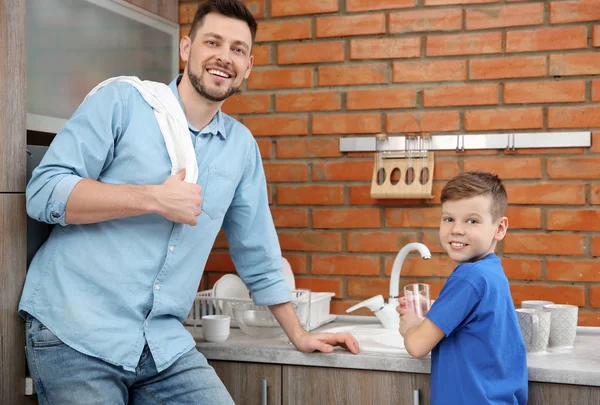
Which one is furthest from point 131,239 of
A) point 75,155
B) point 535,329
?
point 535,329

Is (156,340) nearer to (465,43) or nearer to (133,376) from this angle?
(133,376)

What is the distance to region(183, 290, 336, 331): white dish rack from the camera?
2.18m

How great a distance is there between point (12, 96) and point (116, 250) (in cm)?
46

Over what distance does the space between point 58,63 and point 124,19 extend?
38 centimetres

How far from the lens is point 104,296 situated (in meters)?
1.67

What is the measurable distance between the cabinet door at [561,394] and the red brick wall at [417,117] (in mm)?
590

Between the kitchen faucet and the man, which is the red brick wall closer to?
the kitchen faucet

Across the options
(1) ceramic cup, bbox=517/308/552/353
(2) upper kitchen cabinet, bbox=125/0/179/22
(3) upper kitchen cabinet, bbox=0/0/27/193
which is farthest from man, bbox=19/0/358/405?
(2) upper kitchen cabinet, bbox=125/0/179/22

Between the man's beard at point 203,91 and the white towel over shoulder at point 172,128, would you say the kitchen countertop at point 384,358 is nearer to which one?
the white towel over shoulder at point 172,128

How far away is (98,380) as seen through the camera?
1.64 m

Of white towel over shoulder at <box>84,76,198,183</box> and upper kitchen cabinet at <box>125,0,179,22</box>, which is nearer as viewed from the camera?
white towel over shoulder at <box>84,76,198,183</box>

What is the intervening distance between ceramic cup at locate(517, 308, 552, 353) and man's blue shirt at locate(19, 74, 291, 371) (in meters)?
0.89

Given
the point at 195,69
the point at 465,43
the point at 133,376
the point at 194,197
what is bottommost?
the point at 133,376

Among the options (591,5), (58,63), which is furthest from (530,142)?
(58,63)
